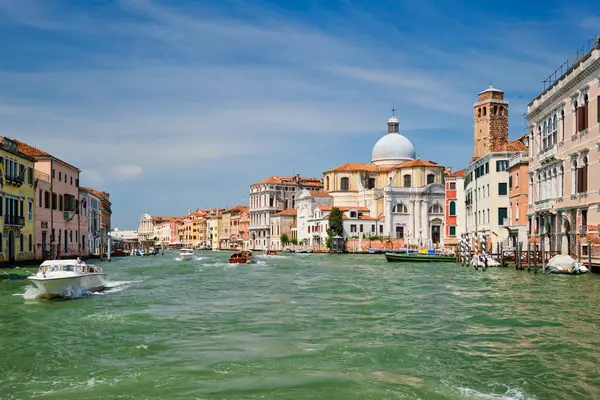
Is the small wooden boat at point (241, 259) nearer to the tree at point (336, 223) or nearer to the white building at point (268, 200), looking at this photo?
the tree at point (336, 223)

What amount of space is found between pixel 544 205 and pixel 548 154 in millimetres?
2355

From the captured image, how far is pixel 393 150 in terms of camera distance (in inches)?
3482

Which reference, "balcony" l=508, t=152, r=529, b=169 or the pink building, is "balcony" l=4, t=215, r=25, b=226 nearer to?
the pink building

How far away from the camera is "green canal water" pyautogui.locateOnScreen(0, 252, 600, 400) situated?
8.08m

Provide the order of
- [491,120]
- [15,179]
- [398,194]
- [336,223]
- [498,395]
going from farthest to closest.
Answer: [398,194]
[336,223]
[491,120]
[15,179]
[498,395]

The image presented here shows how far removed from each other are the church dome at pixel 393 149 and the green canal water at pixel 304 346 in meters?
69.6

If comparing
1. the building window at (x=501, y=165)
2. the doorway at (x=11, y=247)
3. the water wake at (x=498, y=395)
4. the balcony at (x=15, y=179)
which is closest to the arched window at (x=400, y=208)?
the building window at (x=501, y=165)

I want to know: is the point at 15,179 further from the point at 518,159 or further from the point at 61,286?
the point at 518,159

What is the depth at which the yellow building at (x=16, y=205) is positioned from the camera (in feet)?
102

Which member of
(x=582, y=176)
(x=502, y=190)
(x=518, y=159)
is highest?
(x=518, y=159)

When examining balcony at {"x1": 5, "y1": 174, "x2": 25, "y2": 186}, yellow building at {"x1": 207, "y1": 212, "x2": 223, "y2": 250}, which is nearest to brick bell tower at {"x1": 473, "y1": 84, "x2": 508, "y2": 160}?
balcony at {"x1": 5, "y1": 174, "x2": 25, "y2": 186}

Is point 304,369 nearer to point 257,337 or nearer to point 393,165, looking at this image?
point 257,337

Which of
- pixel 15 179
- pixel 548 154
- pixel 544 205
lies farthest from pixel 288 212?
pixel 548 154

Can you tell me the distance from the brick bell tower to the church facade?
1512cm
